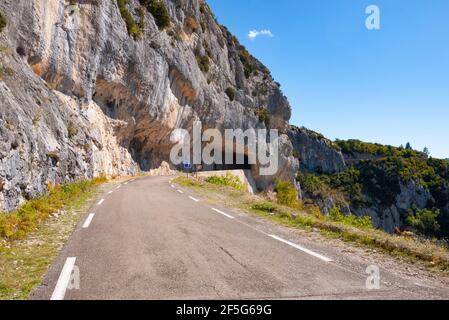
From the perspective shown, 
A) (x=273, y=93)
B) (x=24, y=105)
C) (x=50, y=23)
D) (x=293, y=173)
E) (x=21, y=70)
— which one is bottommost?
(x=293, y=173)

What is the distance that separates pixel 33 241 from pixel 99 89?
2744 centimetres

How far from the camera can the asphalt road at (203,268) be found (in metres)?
4.63

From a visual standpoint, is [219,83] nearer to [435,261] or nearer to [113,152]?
[113,152]

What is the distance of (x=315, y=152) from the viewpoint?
114 m

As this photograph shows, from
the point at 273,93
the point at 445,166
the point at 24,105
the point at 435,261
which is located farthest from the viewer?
the point at 445,166

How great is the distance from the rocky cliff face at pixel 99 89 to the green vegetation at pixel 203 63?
6.2 inches

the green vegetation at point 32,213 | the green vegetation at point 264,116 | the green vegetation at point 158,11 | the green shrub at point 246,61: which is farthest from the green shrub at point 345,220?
the green shrub at point 246,61

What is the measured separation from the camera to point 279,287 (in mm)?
4816

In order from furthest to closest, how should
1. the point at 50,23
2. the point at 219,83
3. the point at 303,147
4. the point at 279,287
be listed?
the point at 303,147
the point at 219,83
the point at 50,23
the point at 279,287

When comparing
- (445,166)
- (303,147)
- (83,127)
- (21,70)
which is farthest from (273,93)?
Result: (445,166)

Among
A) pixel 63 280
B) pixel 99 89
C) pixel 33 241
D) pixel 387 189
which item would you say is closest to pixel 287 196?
pixel 99 89

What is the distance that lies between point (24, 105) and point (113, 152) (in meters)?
21.2

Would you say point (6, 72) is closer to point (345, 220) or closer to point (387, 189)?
point (345, 220)

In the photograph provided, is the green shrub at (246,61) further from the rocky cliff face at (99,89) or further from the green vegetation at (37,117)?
the green vegetation at (37,117)
